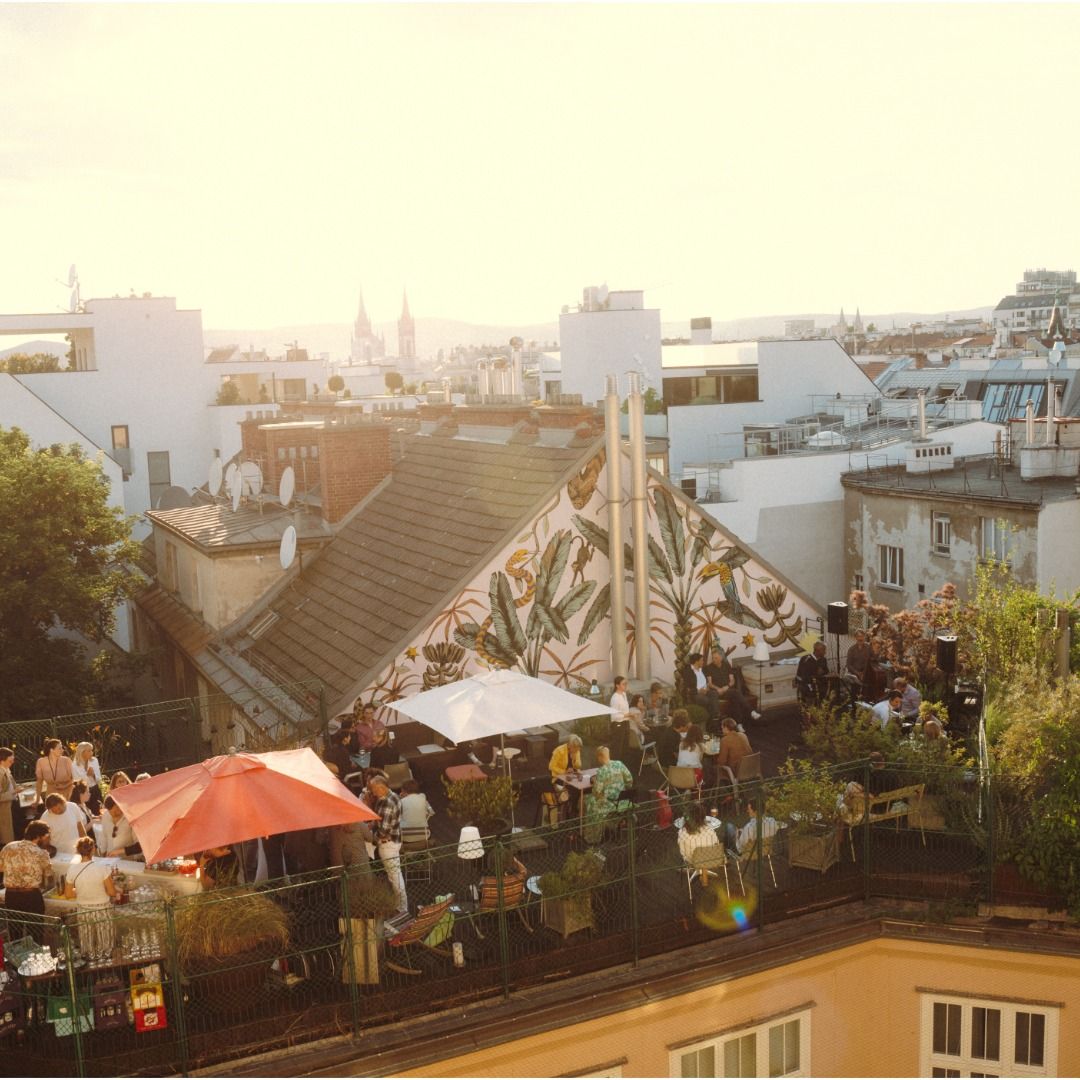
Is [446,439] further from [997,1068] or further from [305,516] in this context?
[997,1068]

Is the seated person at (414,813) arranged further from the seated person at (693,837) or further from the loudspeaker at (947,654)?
the loudspeaker at (947,654)

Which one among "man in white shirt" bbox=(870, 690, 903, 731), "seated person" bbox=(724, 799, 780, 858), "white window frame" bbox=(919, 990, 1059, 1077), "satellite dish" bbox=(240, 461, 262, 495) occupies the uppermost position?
"satellite dish" bbox=(240, 461, 262, 495)

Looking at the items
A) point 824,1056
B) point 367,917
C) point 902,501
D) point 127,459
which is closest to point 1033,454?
point 902,501

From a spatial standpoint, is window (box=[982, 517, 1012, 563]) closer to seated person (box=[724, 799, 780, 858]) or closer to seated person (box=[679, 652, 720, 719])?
seated person (box=[679, 652, 720, 719])

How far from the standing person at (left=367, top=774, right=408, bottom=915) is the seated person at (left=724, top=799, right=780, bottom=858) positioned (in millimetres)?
3969

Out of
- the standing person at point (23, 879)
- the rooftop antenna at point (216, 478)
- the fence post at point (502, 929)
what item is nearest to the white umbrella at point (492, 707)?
the fence post at point (502, 929)

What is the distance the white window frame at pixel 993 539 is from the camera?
125 feet

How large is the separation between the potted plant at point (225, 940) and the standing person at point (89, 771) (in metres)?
5.76

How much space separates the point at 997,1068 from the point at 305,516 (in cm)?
1847

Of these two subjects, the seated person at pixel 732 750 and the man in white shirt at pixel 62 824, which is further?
the seated person at pixel 732 750

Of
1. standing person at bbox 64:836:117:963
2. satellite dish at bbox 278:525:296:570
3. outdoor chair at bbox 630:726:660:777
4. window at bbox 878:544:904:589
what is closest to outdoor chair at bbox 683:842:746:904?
outdoor chair at bbox 630:726:660:777

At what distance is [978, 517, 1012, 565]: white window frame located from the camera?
38.1 m

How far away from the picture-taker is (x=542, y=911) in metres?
14.3

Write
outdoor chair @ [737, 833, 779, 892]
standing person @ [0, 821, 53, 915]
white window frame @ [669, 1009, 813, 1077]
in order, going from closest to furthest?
standing person @ [0, 821, 53, 915] < white window frame @ [669, 1009, 813, 1077] < outdoor chair @ [737, 833, 779, 892]
